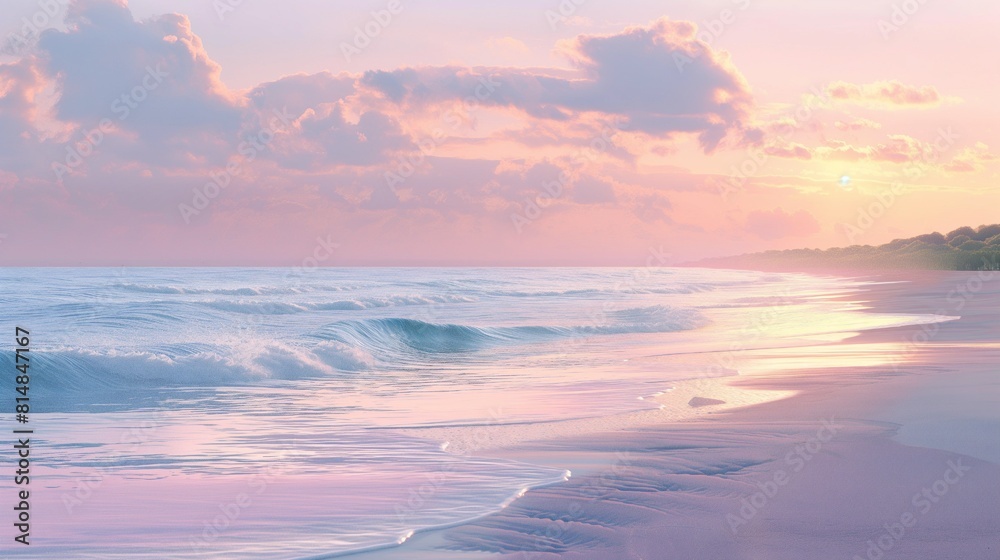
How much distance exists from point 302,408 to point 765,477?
6.71 metres

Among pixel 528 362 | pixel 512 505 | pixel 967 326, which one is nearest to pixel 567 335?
pixel 528 362

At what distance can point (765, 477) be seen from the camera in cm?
620

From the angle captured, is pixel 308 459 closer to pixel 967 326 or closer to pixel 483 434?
pixel 483 434

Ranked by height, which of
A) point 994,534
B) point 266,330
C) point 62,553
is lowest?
point 994,534

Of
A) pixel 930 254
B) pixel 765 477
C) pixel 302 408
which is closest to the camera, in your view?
pixel 765 477

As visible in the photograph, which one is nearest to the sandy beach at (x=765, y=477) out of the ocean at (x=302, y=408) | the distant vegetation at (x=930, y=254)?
the ocean at (x=302, y=408)

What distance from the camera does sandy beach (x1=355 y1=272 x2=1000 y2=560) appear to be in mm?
4809

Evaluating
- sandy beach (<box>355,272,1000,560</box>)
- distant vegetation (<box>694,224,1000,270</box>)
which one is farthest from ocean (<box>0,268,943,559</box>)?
distant vegetation (<box>694,224,1000,270</box>)

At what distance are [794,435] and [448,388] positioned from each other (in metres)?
6.37

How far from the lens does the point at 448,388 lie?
42.5ft

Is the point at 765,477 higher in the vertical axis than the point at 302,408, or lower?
lower

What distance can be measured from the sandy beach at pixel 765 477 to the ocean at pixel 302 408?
378 mm

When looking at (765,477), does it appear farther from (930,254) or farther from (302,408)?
(930,254)

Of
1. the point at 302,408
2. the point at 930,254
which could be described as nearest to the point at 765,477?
the point at 302,408
